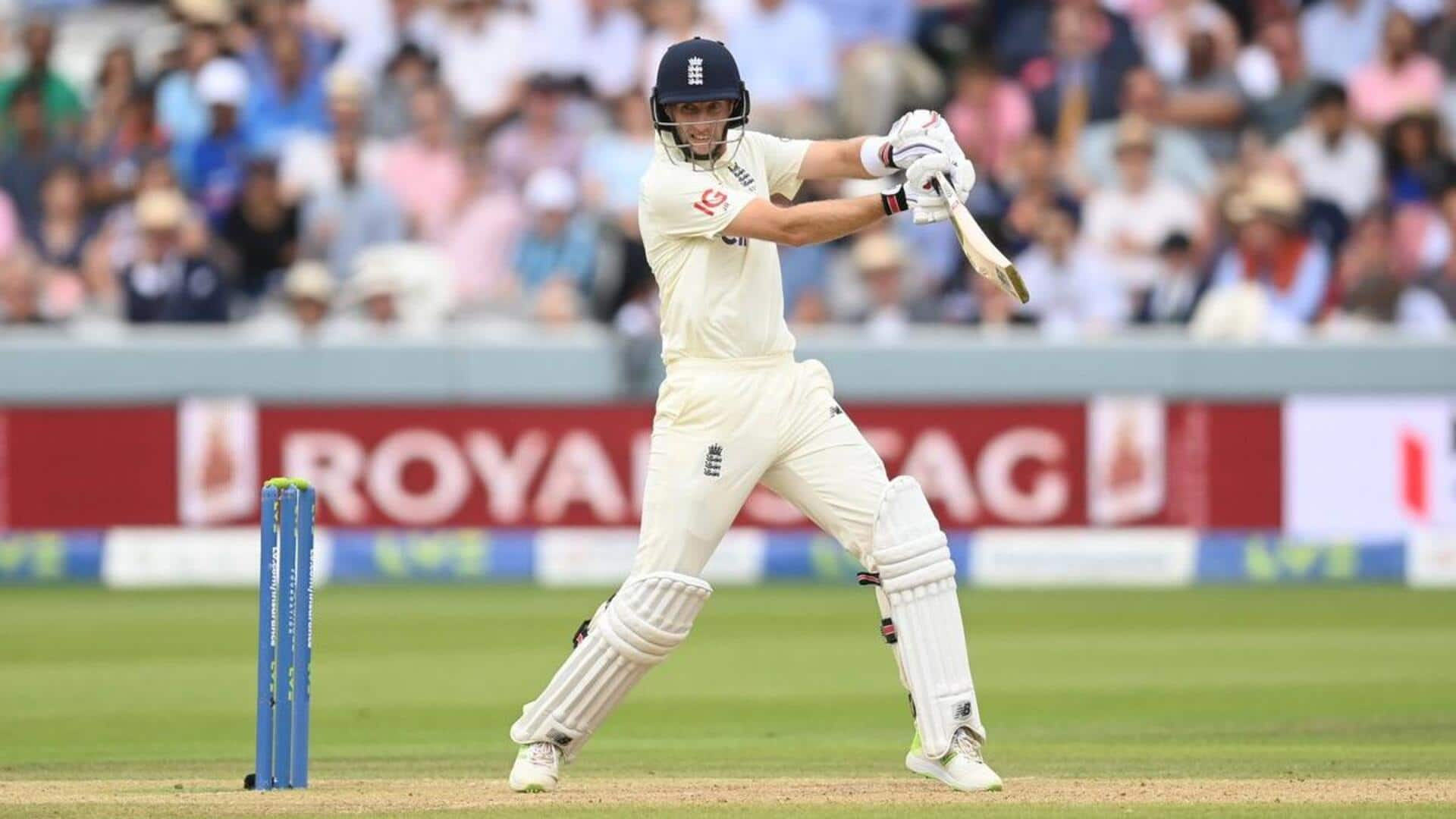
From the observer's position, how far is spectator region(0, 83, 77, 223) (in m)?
12.9

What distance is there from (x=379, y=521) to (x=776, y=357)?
21.9 feet

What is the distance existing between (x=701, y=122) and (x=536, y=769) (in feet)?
4.70

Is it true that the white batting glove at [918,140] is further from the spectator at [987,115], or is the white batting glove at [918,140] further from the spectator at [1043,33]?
the spectator at [1043,33]

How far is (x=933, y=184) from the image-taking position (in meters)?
5.17

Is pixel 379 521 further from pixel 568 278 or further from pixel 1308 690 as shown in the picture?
pixel 1308 690

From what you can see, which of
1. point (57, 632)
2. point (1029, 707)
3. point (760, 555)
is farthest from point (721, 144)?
point (760, 555)

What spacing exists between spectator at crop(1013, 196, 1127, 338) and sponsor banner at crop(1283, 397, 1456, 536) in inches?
42.7

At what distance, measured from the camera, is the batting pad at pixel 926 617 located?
17.4 feet

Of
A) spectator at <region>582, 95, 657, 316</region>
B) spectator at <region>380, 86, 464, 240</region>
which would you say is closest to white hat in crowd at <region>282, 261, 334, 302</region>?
spectator at <region>380, 86, 464, 240</region>

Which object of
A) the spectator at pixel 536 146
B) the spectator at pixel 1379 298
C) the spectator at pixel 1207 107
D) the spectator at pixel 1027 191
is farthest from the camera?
the spectator at pixel 1207 107

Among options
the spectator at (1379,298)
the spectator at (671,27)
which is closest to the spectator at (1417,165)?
the spectator at (1379,298)

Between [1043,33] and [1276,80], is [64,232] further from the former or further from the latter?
[1276,80]

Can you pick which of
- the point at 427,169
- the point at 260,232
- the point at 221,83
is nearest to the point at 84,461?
the point at 260,232

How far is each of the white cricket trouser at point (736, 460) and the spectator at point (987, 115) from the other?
7.46 m
